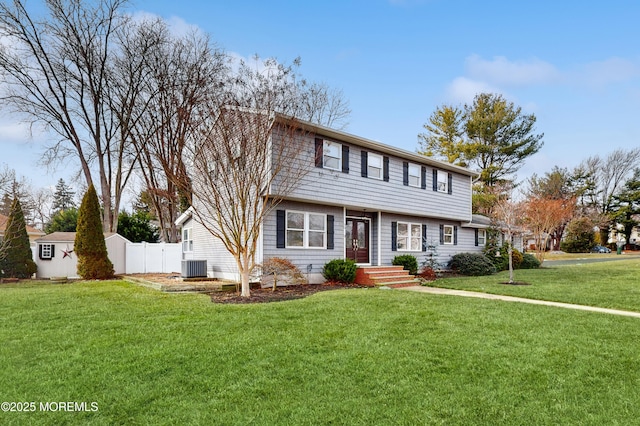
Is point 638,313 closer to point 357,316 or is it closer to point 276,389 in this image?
point 357,316

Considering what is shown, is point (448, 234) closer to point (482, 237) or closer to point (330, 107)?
point (482, 237)

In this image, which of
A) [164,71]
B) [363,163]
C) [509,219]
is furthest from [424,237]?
[164,71]

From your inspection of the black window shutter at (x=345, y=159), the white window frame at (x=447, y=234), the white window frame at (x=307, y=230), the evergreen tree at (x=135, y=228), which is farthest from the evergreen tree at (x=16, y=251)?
the white window frame at (x=447, y=234)

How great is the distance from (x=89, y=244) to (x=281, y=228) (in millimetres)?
8764

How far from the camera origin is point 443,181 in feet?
57.9

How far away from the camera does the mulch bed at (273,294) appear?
8.96m

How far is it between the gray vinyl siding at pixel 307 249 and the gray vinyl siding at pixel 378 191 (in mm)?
509

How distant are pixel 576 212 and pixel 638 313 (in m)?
40.0

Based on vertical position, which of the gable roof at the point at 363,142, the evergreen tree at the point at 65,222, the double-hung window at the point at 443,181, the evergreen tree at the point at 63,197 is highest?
the evergreen tree at the point at 63,197

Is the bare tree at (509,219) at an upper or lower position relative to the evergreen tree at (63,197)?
lower

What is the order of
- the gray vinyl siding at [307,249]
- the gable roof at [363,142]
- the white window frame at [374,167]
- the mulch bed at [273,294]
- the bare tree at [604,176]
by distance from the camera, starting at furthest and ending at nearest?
the bare tree at [604,176]
the white window frame at [374,167]
the gray vinyl siding at [307,249]
the gable roof at [363,142]
the mulch bed at [273,294]

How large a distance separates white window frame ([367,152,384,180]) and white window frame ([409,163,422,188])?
1.91 metres

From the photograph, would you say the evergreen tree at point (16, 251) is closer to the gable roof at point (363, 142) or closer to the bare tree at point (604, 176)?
the gable roof at point (363, 142)

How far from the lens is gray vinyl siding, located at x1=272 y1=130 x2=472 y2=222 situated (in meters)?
12.3
